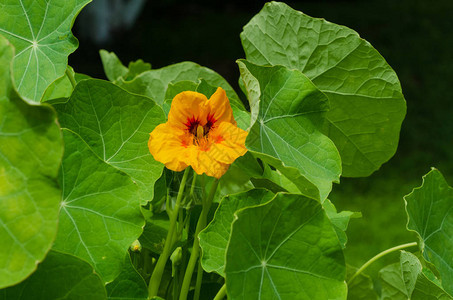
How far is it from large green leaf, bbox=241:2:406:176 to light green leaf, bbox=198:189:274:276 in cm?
19

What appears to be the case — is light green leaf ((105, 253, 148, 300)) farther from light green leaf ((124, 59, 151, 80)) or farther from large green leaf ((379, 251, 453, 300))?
light green leaf ((124, 59, 151, 80))

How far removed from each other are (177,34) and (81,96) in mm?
4983

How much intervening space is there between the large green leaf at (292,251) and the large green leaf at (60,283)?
118 millimetres

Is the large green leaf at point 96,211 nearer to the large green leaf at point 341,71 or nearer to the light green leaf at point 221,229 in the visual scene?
the light green leaf at point 221,229

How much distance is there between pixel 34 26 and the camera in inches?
21.2

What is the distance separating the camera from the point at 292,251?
0.45 meters

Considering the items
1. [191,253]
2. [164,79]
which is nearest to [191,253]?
[191,253]

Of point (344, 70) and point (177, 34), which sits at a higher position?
point (344, 70)

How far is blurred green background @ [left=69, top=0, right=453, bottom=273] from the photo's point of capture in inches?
100.0

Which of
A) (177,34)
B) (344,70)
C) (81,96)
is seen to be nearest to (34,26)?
(81,96)

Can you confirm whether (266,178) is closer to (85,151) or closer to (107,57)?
(85,151)

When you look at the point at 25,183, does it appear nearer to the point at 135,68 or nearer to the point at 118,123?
the point at 118,123

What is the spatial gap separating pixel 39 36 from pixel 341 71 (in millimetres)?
328

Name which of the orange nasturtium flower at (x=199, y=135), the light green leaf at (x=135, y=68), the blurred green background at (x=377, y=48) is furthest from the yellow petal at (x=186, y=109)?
the blurred green background at (x=377, y=48)
